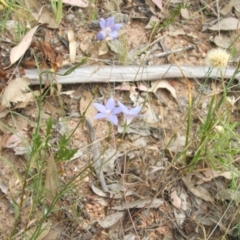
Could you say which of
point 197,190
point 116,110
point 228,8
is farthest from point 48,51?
point 228,8

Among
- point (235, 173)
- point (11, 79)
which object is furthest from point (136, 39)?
point (235, 173)

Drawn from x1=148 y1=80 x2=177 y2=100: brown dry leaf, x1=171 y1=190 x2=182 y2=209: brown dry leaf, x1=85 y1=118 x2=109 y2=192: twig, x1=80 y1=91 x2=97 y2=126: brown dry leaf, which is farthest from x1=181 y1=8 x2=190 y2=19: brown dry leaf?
x1=171 y1=190 x2=182 y2=209: brown dry leaf

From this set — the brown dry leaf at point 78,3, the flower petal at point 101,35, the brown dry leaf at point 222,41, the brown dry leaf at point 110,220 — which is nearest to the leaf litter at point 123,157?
the brown dry leaf at point 110,220

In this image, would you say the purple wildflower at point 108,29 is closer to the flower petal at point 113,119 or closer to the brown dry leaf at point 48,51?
the brown dry leaf at point 48,51

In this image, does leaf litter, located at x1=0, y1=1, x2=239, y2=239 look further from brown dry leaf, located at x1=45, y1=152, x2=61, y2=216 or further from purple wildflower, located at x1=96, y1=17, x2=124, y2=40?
purple wildflower, located at x1=96, y1=17, x2=124, y2=40

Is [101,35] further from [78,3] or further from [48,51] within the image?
[78,3]

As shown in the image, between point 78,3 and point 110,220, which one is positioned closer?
point 110,220

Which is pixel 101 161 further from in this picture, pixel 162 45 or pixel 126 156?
pixel 162 45
